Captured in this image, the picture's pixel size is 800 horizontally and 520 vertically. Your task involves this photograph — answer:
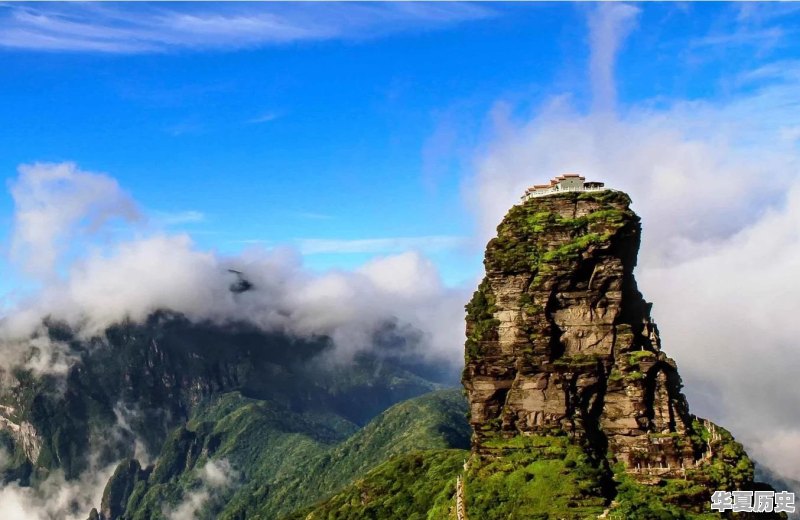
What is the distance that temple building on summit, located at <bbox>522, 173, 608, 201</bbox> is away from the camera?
5389 inches

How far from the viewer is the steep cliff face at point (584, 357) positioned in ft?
400

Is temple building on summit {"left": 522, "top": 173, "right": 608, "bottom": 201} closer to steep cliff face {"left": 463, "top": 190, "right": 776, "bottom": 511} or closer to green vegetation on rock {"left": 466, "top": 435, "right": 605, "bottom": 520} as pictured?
steep cliff face {"left": 463, "top": 190, "right": 776, "bottom": 511}

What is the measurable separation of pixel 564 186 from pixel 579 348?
99.1 ft

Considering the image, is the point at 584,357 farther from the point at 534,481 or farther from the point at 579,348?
the point at 534,481

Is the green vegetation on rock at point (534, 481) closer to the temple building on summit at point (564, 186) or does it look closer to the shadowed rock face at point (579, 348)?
the shadowed rock face at point (579, 348)

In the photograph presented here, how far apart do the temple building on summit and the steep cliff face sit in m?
5.61

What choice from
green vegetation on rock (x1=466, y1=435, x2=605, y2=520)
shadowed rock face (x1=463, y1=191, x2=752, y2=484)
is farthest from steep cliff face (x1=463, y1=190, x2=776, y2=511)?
green vegetation on rock (x1=466, y1=435, x2=605, y2=520)

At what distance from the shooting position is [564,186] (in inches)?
5433

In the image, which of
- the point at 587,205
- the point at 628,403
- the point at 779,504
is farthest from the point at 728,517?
the point at 587,205

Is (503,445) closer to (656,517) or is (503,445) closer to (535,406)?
(535,406)

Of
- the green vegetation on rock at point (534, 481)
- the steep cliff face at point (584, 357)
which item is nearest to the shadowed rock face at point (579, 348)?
the steep cliff face at point (584, 357)

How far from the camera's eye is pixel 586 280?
420 feet

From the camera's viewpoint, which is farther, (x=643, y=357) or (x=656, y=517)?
(x=643, y=357)

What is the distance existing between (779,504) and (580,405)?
32.2m
